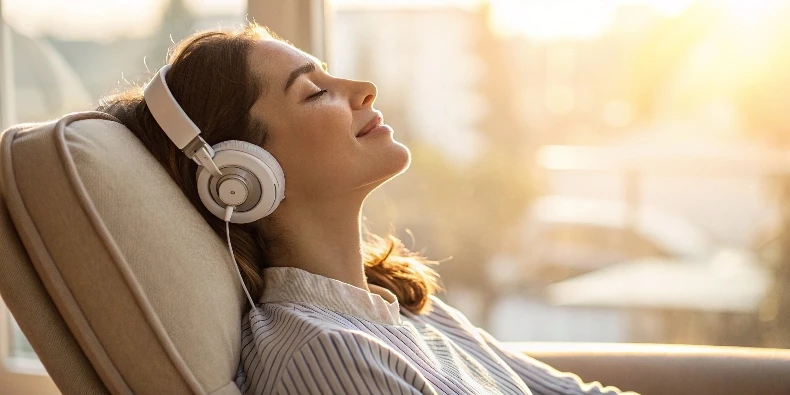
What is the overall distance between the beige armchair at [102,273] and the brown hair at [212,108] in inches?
4.7

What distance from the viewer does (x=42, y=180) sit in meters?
1.03

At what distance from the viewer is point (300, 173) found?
1.27 metres

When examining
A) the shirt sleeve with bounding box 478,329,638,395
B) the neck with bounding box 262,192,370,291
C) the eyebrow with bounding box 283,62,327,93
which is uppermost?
the eyebrow with bounding box 283,62,327,93

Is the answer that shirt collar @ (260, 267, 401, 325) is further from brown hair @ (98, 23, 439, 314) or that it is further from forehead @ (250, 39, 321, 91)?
forehead @ (250, 39, 321, 91)

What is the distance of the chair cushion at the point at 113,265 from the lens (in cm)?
101

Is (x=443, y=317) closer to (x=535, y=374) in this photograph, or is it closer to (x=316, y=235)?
(x=535, y=374)

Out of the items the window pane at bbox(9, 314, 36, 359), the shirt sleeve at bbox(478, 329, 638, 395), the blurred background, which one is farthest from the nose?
the window pane at bbox(9, 314, 36, 359)

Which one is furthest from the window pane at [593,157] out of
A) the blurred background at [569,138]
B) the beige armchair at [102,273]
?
the beige armchair at [102,273]

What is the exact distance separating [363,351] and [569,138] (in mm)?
1208

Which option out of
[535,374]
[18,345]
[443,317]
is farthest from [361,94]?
[18,345]

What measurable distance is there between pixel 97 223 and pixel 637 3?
1474 millimetres

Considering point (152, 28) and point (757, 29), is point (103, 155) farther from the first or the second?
point (757, 29)

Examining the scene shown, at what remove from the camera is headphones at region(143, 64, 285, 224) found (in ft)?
3.82

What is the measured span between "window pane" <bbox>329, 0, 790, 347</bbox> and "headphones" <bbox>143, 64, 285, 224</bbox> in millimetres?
967
